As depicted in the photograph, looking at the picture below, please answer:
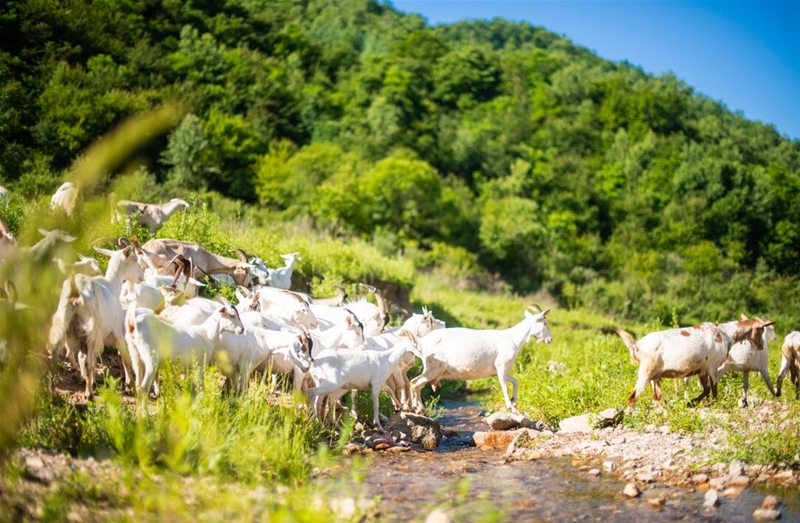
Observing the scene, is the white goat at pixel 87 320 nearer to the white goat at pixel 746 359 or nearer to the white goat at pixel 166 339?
the white goat at pixel 166 339

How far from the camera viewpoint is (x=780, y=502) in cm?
848

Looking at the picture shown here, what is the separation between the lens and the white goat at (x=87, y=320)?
9.26 metres

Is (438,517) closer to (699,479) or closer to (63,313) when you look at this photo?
(699,479)

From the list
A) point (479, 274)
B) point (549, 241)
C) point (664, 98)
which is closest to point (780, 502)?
point (479, 274)

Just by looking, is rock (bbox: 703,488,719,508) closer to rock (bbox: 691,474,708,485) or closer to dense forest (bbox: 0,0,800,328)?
rock (bbox: 691,474,708,485)

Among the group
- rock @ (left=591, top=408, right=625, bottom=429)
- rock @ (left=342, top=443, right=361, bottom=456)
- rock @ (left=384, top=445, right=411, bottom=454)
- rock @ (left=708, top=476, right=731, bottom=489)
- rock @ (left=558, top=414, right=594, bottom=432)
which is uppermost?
rock @ (left=708, top=476, right=731, bottom=489)

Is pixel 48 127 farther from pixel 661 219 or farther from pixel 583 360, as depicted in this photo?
pixel 661 219

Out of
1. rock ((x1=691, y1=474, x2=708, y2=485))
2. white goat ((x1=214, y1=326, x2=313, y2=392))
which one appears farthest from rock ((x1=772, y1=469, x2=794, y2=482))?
white goat ((x1=214, y1=326, x2=313, y2=392))

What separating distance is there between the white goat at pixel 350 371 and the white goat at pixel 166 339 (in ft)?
3.99

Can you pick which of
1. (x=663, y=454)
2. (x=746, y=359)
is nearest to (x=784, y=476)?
(x=663, y=454)

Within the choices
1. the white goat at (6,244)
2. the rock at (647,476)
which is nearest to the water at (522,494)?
the rock at (647,476)

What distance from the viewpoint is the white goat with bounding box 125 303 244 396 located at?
9.11 meters

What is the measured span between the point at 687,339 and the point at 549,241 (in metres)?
38.4

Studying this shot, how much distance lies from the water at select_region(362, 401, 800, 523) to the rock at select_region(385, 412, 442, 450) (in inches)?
17.0
